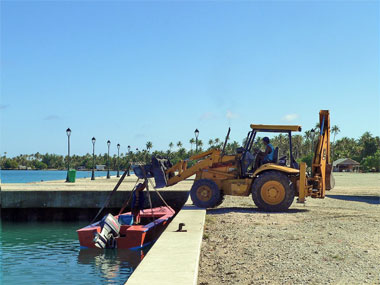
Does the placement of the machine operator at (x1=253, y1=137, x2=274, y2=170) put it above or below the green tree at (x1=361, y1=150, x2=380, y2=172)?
below

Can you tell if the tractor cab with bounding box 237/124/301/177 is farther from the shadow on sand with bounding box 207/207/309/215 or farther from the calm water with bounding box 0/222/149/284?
the calm water with bounding box 0/222/149/284

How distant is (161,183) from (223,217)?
4.42 m

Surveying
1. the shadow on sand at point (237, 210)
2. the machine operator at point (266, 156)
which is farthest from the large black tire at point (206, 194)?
the machine operator at point (266, 156)

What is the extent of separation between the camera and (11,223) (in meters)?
24.6

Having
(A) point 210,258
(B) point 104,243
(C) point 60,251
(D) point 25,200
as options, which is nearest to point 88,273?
(B) point 104,243

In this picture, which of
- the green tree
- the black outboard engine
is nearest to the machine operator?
the black outboard engine

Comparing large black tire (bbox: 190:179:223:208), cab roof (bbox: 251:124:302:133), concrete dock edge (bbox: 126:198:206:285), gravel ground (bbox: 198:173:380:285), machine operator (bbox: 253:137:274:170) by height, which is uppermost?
cab roof (bbox: 251:124:302:133)

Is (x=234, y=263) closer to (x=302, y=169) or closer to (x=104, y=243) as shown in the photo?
(x=104, y=243)

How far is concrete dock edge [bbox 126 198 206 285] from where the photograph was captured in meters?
6.91

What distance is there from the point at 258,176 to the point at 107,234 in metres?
5.91

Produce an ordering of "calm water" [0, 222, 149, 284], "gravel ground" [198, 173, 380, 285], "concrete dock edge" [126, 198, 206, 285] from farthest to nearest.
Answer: "calm water" [0, 222, 149, 284] < "gravel ground" [198, 173, 380, 285] < "concrete dock edge" [126, 198, 206, 285]

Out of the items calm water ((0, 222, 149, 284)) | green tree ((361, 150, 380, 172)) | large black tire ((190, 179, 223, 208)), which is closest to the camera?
calm water ((0, 222, 149, 284))

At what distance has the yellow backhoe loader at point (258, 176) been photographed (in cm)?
1756

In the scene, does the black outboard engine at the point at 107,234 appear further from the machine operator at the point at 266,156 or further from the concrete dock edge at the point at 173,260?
the machine operator at the point at 266,156
